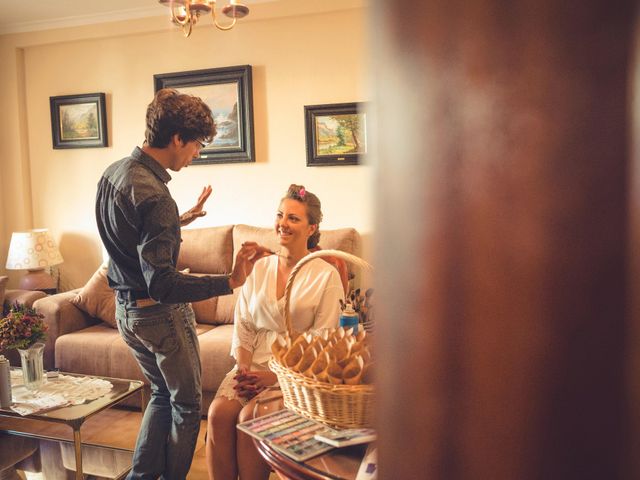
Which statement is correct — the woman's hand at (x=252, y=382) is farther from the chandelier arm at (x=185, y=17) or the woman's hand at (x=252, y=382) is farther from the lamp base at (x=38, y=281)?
the lamp base at (x=38, y=281)

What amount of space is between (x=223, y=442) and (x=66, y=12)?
13.0ft

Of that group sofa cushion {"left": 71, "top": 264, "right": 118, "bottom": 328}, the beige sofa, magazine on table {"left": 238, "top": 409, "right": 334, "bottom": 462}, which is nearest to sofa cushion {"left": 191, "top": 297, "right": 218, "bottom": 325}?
the beige sofa

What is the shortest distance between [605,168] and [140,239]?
172 cm

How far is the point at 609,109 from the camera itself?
155 millimetres

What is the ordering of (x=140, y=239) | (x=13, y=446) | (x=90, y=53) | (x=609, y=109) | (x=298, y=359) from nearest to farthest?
(x=609, y=109) → (x=298, y=359) → (x=140, y=239) → (x=13, y=446) → (x=90, y=53)

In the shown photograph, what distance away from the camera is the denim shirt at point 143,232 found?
5.54ft

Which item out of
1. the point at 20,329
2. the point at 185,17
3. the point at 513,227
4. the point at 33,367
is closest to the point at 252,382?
the point at 20,329

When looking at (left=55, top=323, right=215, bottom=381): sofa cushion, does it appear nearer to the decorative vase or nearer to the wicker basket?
the decorative vase

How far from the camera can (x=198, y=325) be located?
3.58 m

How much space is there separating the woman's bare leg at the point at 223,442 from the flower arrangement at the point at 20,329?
1.14 meters

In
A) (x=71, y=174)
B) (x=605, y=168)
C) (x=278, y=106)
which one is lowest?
(x=605, y=168)

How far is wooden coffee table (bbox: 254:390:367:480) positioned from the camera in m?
0.89

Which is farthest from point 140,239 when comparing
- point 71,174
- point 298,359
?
point 71,174

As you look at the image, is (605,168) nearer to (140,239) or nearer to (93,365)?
(140,239)
